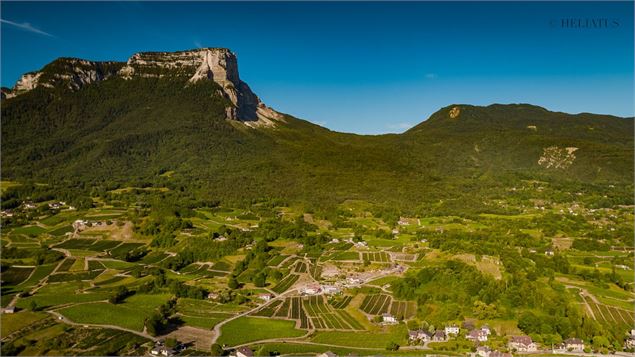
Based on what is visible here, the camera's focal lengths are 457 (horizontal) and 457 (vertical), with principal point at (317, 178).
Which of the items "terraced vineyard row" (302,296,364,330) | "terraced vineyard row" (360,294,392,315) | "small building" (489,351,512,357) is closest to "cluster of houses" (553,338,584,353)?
"small building" (489,351,512,357)

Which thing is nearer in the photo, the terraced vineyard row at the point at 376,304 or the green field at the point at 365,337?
the green field at the point at 365,337

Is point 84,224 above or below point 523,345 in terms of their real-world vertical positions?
above

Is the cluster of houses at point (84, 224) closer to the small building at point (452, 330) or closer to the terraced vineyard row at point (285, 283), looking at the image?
the terraced vineyard row at point (285, 283)

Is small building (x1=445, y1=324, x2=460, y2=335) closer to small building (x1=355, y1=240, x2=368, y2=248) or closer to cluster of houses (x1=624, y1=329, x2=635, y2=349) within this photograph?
cluster of houses (x1=624, y1=329, x2=635, y2=349)

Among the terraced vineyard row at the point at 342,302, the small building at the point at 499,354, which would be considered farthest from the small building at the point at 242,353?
the small building at the point at 499,354

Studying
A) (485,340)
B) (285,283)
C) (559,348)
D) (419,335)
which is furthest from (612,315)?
(285,283)

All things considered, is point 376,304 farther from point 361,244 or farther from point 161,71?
point 161,71
